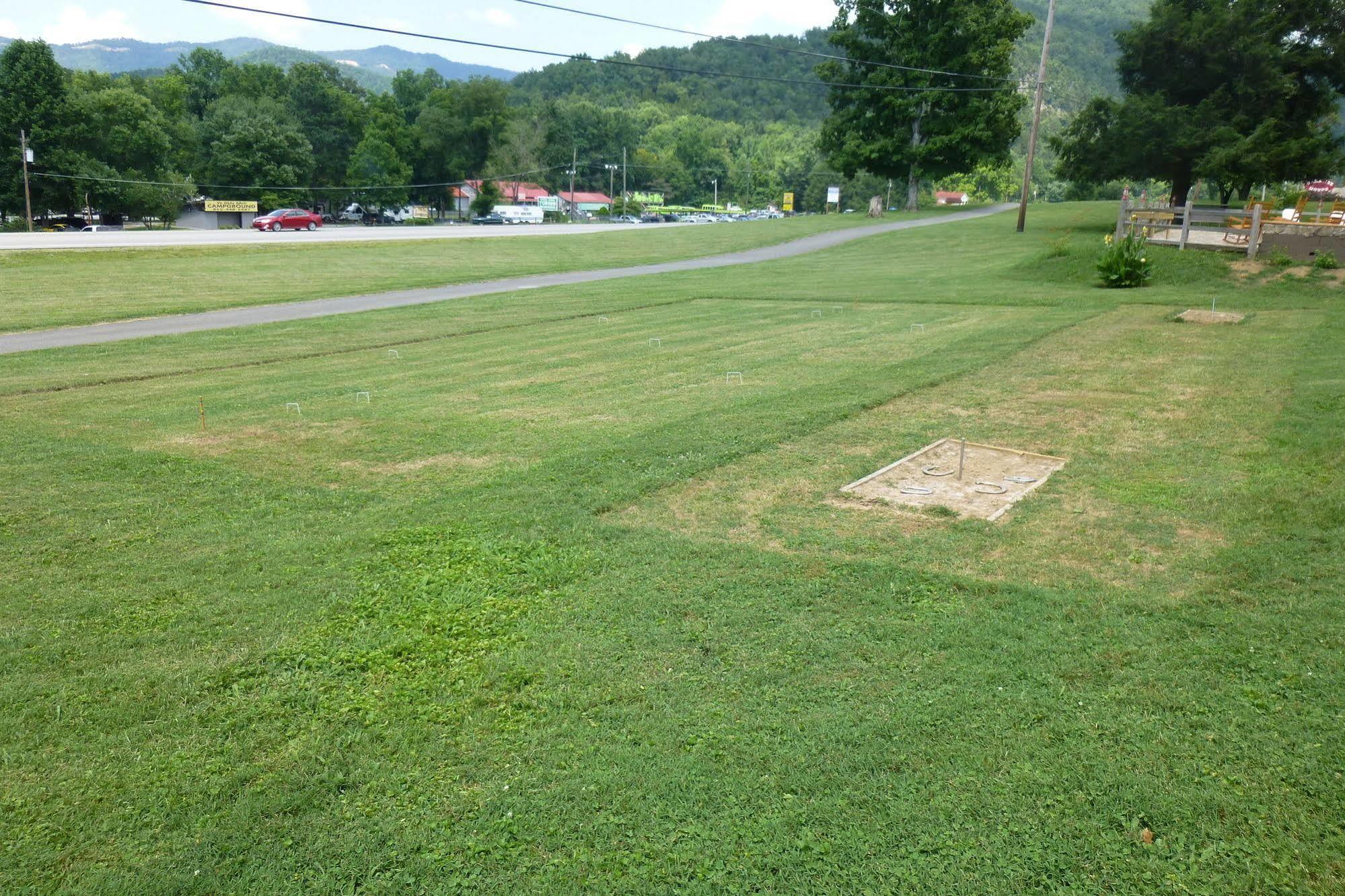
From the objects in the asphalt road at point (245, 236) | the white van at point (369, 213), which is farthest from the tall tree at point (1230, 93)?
the white van at point (369, 213)

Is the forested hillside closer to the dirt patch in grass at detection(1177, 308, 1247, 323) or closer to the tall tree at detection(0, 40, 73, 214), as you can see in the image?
the tall tree at detection(0, 40, 73, 214)

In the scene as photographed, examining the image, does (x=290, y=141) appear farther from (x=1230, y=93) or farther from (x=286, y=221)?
(x=1230, y=93)

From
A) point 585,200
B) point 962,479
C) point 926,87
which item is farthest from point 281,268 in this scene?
point 585,200

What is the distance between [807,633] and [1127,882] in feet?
7.68

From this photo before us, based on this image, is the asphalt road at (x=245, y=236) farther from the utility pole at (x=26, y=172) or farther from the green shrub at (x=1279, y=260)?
the green shrub at (x=1279, y=260)

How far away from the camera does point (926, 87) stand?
5600 cm

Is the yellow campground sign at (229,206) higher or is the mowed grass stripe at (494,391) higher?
Answer: the yellow campground sign at (229,206)

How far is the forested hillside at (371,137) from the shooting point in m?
73.6

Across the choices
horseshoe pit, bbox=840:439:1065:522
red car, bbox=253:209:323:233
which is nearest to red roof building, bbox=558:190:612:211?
red car, bbox=253:209:323:233

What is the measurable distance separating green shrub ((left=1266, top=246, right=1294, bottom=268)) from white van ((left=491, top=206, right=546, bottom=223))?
73.5 m

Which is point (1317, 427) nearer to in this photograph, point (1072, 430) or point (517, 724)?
point (1072, 430)

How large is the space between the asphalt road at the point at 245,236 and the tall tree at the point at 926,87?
16.6m

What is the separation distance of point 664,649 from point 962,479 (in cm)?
431

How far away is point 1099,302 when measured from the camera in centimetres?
2228
